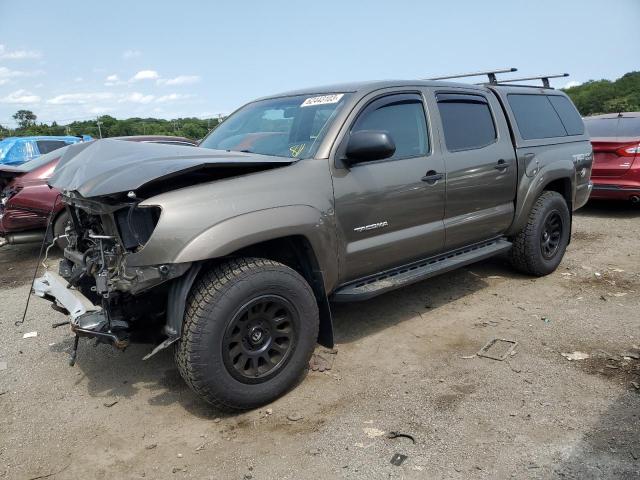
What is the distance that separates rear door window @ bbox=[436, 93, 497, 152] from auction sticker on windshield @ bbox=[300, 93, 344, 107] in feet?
3.20

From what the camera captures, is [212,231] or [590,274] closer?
[212,231]

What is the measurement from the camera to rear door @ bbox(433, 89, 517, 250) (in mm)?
4102

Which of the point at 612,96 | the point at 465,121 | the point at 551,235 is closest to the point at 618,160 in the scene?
the point at 551,235

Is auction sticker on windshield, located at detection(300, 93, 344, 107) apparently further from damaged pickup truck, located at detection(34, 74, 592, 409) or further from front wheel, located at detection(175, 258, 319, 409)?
front wheel, located at detection(175, 258, 319, 409)

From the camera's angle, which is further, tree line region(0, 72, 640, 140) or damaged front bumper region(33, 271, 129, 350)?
tree line region(0, 72, 640, 140)

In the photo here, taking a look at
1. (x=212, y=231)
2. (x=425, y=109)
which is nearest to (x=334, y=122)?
(x=425, y=109)

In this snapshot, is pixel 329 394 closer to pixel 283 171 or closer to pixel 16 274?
pixel 283 171

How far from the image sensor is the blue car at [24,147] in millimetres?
11961

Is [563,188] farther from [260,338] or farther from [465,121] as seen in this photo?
[260,338]

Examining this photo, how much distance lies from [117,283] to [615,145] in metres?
7.77

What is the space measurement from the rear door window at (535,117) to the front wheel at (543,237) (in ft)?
2.10

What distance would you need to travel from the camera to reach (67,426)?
9.65 feet

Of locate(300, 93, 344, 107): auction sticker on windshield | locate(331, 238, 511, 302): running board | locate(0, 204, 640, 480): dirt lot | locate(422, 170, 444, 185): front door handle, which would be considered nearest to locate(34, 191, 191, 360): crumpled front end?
locate(0, 204, 640, 480): dirt lot

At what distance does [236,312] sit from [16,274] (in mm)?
4715
